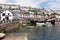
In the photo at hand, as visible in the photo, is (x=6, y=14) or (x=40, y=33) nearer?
(x=6, y=14)

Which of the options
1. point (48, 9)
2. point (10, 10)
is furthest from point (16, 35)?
point (48, 9)

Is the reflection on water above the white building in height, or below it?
below

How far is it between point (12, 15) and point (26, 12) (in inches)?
16.9

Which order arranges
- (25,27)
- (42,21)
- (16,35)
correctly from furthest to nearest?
(42,21) < (25,27) < (16,35)

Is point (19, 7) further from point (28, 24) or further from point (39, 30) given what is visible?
point (39, 30)

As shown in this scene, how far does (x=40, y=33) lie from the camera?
651cm

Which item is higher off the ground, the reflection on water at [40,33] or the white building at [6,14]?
the white building at [6,14]

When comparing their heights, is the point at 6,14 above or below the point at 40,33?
above

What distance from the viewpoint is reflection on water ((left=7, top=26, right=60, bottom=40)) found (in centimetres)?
543

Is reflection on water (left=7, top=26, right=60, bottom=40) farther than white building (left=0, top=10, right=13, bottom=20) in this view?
Yes

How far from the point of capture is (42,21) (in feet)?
20.8

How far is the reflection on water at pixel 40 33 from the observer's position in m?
5.43

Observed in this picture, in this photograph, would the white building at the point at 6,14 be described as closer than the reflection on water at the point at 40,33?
Yes

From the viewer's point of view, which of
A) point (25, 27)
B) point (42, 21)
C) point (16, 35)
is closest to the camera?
point (16, 35)
